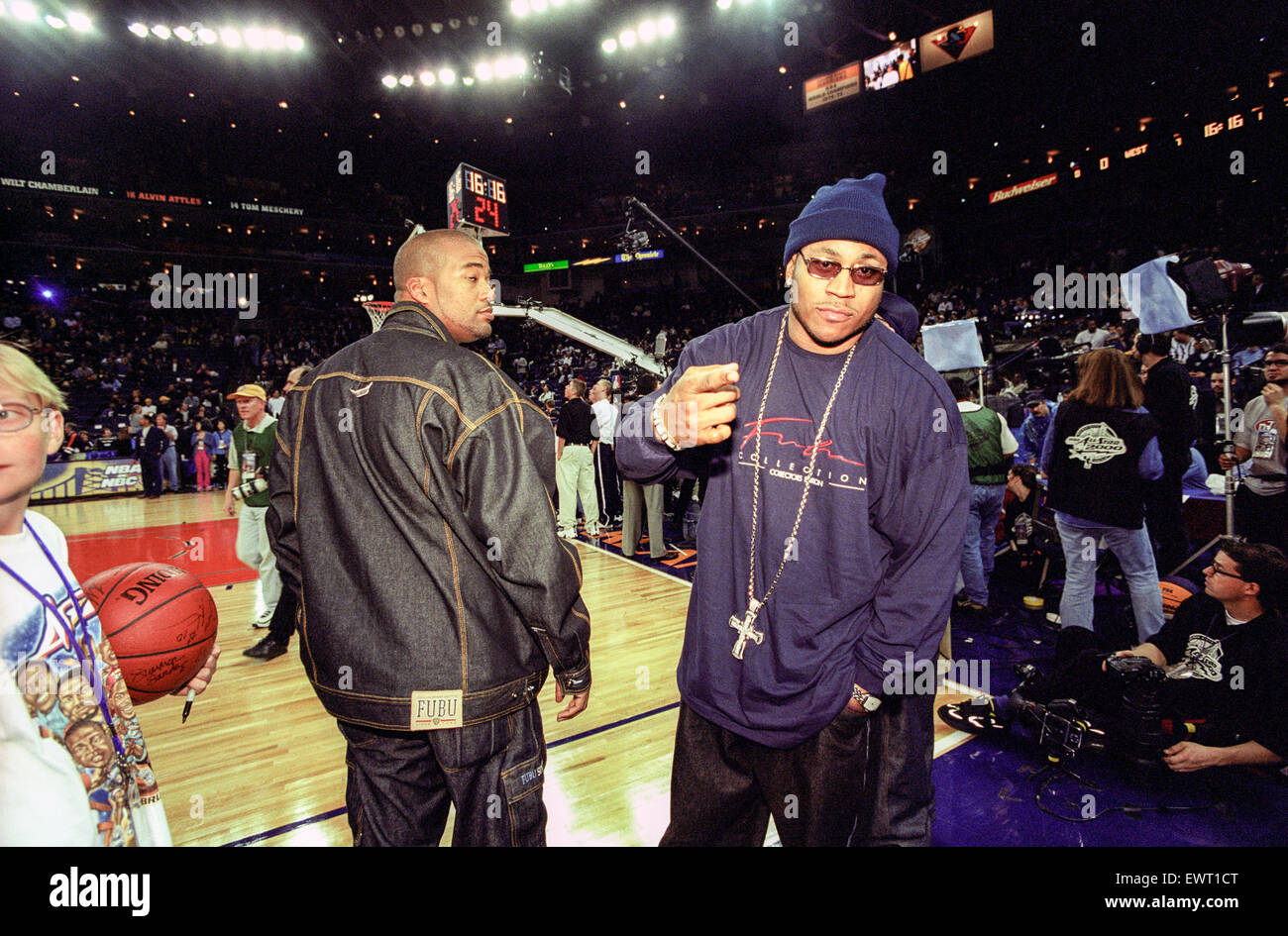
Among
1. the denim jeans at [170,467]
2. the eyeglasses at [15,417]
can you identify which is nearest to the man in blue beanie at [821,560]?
the eyeglasses at [15,417]

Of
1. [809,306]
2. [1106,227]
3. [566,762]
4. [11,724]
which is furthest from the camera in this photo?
[1106,227]

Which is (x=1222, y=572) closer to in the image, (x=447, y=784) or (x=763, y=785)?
(x=763, y=785)

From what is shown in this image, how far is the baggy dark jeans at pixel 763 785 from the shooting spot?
4.59 feet

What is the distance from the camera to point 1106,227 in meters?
21.9

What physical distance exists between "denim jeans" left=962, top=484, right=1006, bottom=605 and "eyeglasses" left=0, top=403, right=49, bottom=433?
538 cm

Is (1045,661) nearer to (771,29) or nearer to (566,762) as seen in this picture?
(566,762)

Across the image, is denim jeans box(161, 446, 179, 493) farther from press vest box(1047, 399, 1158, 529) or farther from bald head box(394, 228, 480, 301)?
press vest box(1047, 399, 1158, 529)

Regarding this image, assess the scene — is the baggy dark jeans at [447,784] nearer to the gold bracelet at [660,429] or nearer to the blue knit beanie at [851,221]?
the gold bracelet at [660,429]

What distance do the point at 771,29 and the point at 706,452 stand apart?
78.1ft

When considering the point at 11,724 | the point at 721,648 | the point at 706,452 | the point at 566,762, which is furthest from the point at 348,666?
the point at 566,762

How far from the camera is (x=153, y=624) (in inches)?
62.7

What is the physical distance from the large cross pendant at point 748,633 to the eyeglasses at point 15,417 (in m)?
1.58

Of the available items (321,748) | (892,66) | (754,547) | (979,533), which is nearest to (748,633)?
(754,547)

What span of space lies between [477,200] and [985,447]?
9936mm
